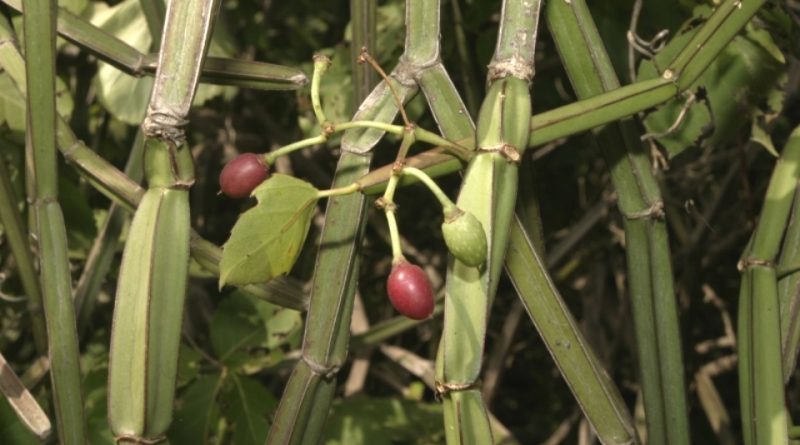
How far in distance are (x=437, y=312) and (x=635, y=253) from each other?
0.54m

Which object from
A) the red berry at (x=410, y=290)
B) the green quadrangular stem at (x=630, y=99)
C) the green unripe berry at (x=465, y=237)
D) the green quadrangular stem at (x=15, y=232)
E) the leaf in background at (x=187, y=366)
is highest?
the green quadrangular stem at (x=630, y=99)

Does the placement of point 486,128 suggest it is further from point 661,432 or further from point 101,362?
point 101,362

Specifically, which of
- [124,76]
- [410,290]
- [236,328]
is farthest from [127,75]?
[410,290]

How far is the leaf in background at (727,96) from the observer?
1032 mm

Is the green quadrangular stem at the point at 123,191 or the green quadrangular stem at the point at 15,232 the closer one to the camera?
the green quadrangular stem at the point at 123,191

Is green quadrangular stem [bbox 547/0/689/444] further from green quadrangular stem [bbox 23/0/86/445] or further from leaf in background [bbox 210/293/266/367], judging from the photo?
leaf in background [bbox 210/293/266/367]

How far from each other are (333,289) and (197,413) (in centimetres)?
52

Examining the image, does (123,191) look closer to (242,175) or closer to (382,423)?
(242,175)

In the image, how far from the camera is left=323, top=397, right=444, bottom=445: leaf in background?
128 cm

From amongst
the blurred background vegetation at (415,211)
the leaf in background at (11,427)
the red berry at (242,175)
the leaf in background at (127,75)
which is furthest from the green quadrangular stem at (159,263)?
the leaf in background at (127,75)

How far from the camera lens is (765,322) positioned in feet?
2.65

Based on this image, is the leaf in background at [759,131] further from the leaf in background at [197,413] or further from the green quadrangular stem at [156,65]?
the leaf in background at [197,413]

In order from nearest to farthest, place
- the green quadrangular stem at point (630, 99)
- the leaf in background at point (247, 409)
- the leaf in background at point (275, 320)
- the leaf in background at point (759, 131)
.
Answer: the green quadrangular stem at point (630, 99)
the leaf in background at point (759, 131)
the leaf in background at point (247, 409)
the leaf in background at point (275, 320)

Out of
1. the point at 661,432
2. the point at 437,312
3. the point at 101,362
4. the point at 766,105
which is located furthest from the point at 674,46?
the point at 101,362
